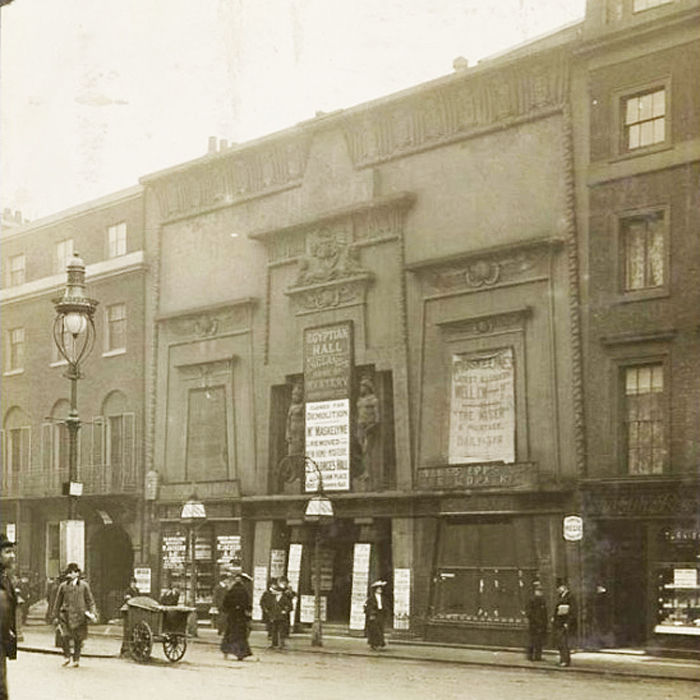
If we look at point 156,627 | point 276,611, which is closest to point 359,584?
point 276,611

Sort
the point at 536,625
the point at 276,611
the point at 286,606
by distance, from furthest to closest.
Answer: the point at 286,606
the point at 276,611
the point at 536,625

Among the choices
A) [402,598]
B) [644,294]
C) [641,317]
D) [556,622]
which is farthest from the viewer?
[402,598]

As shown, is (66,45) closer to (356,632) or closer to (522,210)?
(522,210)

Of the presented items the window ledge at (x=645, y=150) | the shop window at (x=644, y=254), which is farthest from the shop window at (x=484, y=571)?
the window ledge at (x=645, y=150)

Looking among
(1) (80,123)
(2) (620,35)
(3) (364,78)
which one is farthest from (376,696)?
(2) (620,35)

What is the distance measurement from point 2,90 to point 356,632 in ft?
34.3

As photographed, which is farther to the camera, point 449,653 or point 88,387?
point 88,387

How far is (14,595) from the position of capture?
44.4 feet

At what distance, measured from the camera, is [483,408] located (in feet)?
75.2

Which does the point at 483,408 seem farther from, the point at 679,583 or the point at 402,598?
the point at 679,583

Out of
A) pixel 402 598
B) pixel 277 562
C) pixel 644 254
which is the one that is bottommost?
pixel 402 598

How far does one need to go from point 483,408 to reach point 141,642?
6.58 m

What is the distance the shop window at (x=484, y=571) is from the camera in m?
22.9

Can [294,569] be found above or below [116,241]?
below
